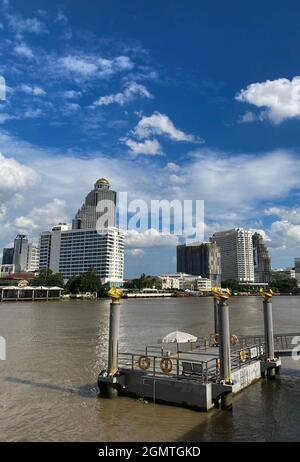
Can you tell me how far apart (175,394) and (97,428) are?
3329 mm

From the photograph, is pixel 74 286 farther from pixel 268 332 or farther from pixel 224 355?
pixel 224 355

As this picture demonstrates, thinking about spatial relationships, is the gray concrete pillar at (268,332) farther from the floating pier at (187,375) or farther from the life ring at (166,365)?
the life ring at (166,365)

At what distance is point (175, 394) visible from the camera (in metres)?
15.2

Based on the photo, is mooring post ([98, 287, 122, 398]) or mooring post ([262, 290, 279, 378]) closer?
mooring post ([98, 287, 122, 398])

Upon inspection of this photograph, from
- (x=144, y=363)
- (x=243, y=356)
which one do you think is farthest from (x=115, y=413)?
(x=243, y=356)

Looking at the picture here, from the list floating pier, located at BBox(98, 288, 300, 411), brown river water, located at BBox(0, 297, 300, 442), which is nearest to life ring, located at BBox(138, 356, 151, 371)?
floating pier, located at BBox(98, 288, 300, 411)

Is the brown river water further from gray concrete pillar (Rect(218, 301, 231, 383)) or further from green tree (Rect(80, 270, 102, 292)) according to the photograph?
green tree (Rect(80, 270, 102, 292))

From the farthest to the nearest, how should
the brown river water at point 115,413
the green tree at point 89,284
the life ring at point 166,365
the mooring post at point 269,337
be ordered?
the green tree at point 89,284, the mooring post at point 269,337, the life ring at point 166,365, the brown river water at point 115,413

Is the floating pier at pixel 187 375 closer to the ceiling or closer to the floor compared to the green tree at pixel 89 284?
closer to the floor

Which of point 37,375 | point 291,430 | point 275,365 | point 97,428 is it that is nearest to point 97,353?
point 37,375
